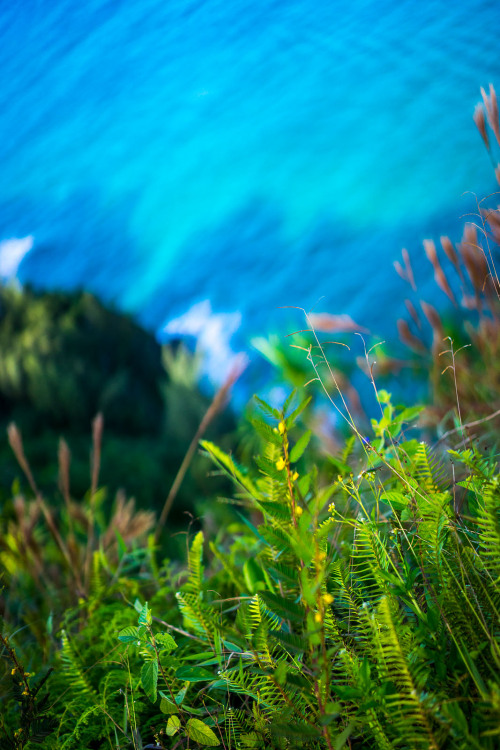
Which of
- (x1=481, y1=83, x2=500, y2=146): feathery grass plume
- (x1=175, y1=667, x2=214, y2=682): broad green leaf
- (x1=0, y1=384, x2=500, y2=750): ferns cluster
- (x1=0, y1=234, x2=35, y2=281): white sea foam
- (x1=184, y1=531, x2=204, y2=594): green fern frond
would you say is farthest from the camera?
(x1=0, y1=234, x2=35, y2=281): white sea foam

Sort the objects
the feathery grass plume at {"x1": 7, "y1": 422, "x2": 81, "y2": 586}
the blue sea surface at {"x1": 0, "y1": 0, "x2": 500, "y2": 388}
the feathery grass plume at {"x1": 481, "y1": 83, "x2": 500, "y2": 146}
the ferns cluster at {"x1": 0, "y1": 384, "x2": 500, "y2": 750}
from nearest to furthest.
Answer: the ferns cluster at {"x1": 0, "y1": 384, "x2": 500, "y2": 750}
the feathery grass plume at {"x1": 481, "y1": 83, "x2": 500, "y2": 146}
the feathery grass plume at {"x1": 7, "y1": 422, "x2": 81, "y2": 586}
the blue sea surface at {"x1": 0, "y1": 0, "x2": 500, "y2": 388}

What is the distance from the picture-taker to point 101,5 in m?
2.36

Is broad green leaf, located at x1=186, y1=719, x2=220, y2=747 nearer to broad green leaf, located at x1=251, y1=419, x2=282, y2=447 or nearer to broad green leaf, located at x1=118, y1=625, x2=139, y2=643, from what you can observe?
broad green leaf, located at x1=118, y1=625, x2=139, y2=643

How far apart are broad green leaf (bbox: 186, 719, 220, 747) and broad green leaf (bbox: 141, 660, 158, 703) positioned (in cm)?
A: 4

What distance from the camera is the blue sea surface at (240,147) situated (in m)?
2.24

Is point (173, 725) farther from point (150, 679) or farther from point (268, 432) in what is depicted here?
point (268, 432)

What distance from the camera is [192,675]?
46cm

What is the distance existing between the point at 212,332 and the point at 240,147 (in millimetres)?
1175

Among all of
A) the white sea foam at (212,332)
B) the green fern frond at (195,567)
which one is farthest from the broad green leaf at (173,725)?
the white sea foam at (212,332)

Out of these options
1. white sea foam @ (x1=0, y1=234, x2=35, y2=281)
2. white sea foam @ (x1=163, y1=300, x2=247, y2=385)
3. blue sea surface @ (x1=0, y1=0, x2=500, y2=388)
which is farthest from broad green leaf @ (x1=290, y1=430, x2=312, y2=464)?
white sea foam @ (x1=0, y1=234, x2=35, y2=281)

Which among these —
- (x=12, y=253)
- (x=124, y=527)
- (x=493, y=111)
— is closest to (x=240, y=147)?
(x=12, y=253)

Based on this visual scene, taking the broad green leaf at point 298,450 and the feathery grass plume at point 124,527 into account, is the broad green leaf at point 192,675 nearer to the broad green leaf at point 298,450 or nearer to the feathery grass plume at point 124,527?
the broad green leaf at point 298,450

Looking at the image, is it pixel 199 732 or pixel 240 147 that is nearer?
pixel 199 732

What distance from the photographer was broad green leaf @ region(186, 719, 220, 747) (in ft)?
1.33
